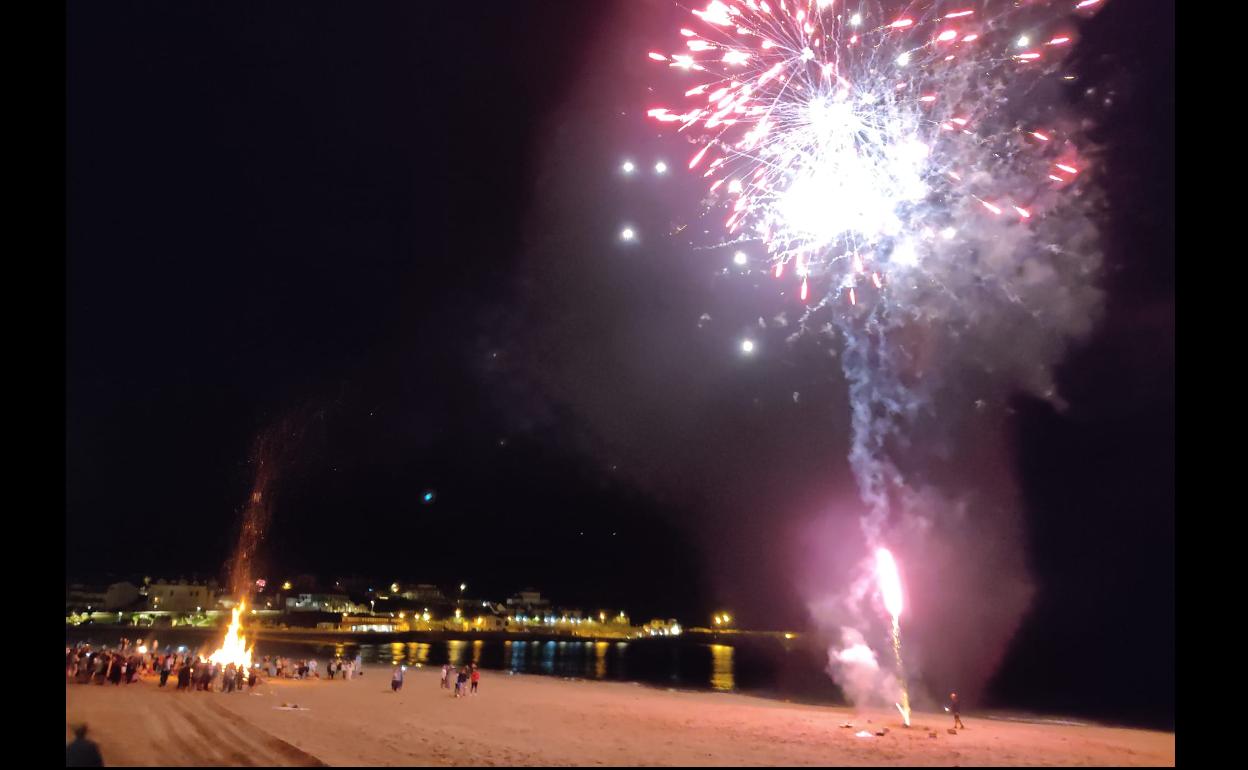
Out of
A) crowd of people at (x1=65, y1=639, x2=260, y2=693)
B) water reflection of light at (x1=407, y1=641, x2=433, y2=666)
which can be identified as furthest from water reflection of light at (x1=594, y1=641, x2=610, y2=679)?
crowd of people at (x1=65, y1=639, x2=260, y2=693)

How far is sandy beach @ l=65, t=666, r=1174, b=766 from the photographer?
1193 cm

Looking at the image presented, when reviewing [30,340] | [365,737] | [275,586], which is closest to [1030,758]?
[365,737]

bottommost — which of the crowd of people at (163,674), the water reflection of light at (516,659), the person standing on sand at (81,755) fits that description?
the water reflection of light at (516,659)

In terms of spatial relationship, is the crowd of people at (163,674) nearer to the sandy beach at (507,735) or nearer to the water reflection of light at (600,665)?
the sandy beach at (507,735)

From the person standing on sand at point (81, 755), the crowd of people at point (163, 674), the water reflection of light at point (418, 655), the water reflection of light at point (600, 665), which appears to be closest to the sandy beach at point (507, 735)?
the crowd of people at point (163, 674)

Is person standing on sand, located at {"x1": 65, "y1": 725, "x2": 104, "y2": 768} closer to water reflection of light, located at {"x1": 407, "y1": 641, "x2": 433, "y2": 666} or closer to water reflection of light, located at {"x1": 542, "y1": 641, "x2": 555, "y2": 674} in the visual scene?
water reflection of light, located at {"x1": 407, "y1": 641, "x2": 433, "y2": 666}

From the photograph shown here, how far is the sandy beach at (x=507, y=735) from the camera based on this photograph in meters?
11.9

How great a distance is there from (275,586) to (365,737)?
137618 mm

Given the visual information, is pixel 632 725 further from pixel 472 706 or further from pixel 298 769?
pixel 298 769

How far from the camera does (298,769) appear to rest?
33.8 ft

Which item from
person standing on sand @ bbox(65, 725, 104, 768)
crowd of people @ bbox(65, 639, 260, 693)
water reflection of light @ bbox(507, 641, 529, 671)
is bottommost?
water reflection of light @ bbox(507, 641, 529, 671)

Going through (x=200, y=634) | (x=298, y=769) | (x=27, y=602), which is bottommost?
(x=200, y=634)

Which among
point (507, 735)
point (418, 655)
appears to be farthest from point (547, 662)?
point (507, 735)

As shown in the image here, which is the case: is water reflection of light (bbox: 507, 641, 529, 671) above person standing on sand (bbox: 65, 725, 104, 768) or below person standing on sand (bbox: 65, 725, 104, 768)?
Answer: below
